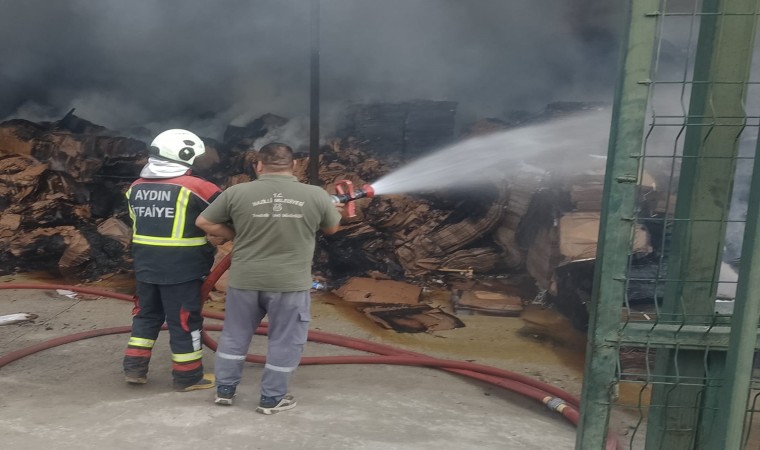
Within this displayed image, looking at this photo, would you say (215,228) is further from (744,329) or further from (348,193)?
(744,329)

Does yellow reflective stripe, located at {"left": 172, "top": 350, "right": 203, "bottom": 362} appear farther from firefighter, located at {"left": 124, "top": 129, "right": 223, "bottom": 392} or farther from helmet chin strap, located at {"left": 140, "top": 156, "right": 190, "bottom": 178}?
helmet chin strap, located at {"left": 140, "top": 156, "right": 190, "bottom": 178}

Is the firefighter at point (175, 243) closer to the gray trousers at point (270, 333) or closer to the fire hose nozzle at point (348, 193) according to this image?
the gray trousers at point (270, 333)

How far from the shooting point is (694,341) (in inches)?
86.5

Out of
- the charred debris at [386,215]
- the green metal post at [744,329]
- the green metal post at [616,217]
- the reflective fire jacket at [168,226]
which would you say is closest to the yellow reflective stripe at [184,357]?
the reflective fire jacket at [168,226]

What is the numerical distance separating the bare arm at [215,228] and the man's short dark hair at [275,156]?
1.31 feet

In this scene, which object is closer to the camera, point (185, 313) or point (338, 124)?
point (185, 313)

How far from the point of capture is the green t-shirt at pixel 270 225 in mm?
3352

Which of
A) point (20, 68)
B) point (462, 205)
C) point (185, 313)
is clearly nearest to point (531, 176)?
point (462, 205)

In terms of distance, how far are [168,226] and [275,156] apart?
785 mm

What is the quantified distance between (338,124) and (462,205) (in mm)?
2773

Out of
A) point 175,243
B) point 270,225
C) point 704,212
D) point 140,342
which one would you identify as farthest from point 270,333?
point 704,212

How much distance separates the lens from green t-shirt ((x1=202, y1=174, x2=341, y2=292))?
3352 millimetres

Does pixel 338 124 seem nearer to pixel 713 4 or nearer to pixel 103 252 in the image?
pixel 103 252

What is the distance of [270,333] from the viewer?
11.5ft
